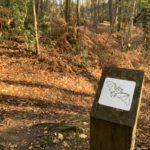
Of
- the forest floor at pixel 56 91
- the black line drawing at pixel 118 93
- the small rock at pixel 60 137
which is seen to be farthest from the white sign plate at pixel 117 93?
the small rock at pixel 60 137

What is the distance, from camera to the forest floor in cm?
507

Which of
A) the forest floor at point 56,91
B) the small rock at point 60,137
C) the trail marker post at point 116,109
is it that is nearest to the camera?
the trail marker post at point 116,109

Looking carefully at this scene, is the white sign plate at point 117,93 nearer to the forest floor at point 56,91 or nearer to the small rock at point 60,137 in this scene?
the forest floor at point 56,91

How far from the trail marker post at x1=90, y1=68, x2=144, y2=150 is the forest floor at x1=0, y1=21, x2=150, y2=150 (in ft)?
6.30

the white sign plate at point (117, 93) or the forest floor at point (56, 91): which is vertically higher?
the white sign plate at point (117, 93)

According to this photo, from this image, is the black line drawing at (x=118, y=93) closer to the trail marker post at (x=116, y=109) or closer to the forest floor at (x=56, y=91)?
the trail marker post at (x=116, y=109)

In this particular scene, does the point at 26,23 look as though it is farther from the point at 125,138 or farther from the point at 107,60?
the point at 125,138

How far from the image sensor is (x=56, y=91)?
363 inches

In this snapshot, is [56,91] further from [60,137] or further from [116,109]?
[116,109]

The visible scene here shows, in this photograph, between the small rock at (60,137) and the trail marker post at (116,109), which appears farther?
the small rock at (60,137)

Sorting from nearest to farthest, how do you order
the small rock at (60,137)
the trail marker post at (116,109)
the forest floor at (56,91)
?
the trail marker post at (116,109) → the small rock at (60,137) → the forest floor at (56,91)

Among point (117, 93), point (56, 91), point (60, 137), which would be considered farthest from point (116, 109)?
point (56, 91)

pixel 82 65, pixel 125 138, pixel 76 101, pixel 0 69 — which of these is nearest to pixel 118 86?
pixel 125 138

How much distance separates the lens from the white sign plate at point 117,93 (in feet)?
8.80
